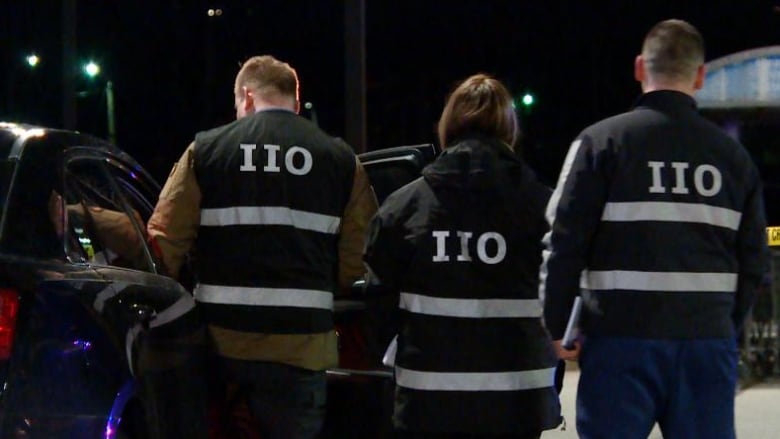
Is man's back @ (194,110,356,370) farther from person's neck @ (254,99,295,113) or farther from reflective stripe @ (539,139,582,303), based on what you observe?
reflective stripe @ (539,139,582,303)

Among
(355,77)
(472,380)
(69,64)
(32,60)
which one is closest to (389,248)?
(472,380)

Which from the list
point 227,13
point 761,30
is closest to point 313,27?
point 227,13

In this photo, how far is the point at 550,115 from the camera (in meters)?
52.4

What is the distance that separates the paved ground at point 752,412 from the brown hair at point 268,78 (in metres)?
3.33

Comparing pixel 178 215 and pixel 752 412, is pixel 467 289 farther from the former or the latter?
pixel 752 412

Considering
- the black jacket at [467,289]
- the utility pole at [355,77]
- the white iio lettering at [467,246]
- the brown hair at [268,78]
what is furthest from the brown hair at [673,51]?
the utility pole at [355,77]

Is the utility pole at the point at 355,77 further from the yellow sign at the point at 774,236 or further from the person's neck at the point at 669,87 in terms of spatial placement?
the person's neck at the point at 669,87

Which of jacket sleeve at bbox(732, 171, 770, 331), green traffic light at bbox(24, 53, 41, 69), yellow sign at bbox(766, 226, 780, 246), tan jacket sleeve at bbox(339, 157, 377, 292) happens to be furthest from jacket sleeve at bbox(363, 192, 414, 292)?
green traffic light at bbox(24, 53, 41, 69)

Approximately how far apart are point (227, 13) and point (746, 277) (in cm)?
4233

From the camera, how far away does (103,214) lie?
425cm

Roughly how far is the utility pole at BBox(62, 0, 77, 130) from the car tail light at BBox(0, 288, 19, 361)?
31.3ft

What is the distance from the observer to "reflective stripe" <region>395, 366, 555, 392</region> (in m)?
3.44

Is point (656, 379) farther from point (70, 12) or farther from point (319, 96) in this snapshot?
point (319, 96)

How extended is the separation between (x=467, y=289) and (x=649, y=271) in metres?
0.56
